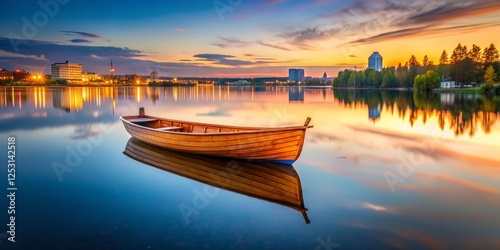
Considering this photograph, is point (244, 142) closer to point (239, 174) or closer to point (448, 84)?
point (239, 174)

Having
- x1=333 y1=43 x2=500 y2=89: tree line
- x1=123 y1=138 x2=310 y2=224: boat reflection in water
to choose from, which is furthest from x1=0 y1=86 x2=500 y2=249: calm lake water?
x1=333 y1=43 x2=500 y2=89: tree line

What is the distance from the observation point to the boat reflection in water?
9398mm

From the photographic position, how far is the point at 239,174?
1127 centimetres

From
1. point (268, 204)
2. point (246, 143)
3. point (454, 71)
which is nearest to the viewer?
point (268, 204)

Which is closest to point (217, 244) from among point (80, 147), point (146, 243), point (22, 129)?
Result: point (146, 243)

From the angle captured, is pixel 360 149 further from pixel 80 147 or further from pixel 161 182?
pixel 80 147

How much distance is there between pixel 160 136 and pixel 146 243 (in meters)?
8.02

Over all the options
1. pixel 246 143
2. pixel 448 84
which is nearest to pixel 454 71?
pixel 448 84

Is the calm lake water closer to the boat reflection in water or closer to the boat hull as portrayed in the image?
the boat reflection in water

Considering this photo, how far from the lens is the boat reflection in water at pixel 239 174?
9.40m

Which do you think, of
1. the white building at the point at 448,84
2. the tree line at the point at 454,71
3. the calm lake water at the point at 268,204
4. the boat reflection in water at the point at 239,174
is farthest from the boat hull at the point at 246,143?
the white building at the point at 448,84

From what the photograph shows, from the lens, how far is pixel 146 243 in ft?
21.3

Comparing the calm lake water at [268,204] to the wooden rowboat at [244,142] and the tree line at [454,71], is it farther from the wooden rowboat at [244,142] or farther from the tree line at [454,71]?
the tree line at [454,71]

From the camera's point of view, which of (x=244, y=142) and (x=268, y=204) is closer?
(x=268, y=204)
